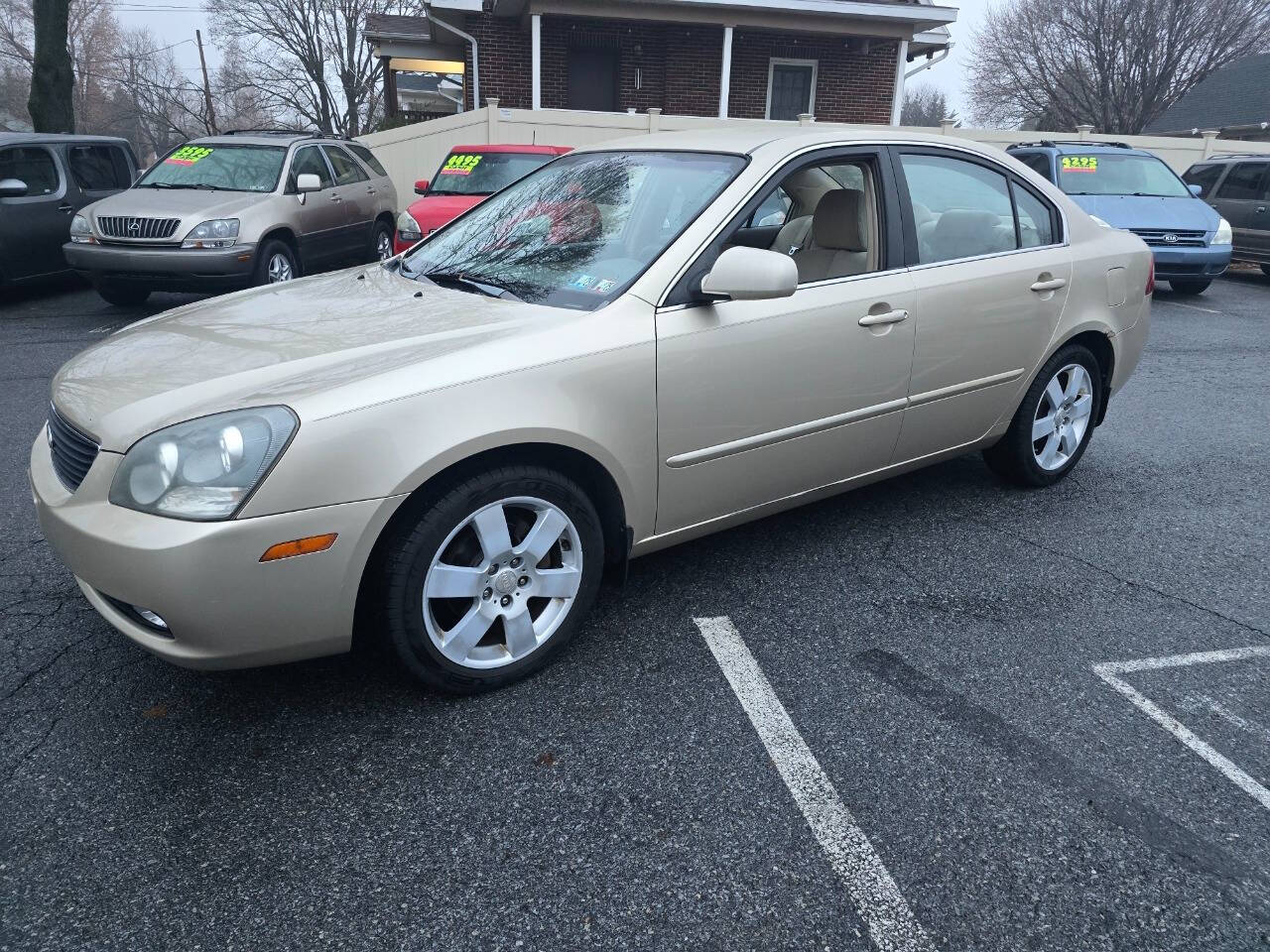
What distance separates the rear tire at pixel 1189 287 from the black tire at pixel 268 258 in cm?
1008

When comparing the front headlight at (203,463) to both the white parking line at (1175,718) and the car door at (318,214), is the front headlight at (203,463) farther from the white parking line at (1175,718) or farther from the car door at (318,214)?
the car door at (318,214)

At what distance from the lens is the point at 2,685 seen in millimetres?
2723

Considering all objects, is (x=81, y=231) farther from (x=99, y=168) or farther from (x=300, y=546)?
(x=300, y=546)

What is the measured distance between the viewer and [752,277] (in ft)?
9.20

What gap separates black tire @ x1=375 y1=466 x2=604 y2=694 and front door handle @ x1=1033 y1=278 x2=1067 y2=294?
2342 mm

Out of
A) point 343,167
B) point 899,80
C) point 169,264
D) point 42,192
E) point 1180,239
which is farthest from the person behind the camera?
point 899,80

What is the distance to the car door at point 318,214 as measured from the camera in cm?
909

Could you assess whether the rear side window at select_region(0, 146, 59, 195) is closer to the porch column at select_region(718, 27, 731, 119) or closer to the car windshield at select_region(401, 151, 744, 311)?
the car windshield at select_region(401, 151, 744, 311)

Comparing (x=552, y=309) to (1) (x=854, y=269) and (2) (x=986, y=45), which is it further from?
(2) (x=986, y=45)

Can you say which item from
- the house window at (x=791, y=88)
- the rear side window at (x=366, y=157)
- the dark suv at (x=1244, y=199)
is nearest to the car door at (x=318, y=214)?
the rear side window at (x=366, y=157)

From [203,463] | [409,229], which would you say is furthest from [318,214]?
[203,463]

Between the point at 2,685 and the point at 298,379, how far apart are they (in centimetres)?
134

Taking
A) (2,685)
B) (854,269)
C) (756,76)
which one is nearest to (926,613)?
(854,269)

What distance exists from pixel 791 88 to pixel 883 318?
17.5 metres
